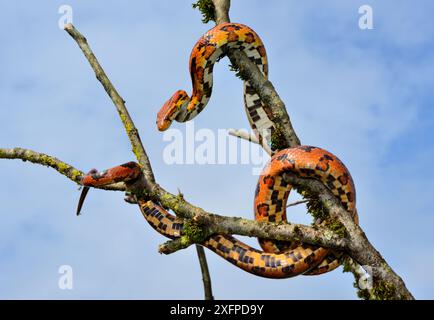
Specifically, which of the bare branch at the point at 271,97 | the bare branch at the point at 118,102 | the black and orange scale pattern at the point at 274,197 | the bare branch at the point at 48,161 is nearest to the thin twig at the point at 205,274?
the black and orange scale pattern at the point at 274,197

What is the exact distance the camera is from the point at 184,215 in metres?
8.04

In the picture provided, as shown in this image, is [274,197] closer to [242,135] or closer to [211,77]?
[211,77]

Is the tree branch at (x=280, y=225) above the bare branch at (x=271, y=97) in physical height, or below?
below

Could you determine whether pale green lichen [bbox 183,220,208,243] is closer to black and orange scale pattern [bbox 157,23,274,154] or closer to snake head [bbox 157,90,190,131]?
black and orange scale pattern [bbox 157,23,274,154]

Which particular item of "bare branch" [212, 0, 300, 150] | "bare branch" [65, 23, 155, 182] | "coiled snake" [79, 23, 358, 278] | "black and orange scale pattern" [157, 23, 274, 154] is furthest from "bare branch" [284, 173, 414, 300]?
"bare branch" [65, 23, 155, 182]

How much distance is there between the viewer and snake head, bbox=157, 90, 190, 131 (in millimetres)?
10117

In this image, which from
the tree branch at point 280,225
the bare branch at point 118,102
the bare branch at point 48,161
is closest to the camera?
the tree branch at point 280,225

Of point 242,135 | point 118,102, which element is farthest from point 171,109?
point 242,135

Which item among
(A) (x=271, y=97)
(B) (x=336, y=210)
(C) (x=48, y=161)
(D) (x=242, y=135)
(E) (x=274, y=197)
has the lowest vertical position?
(B) (x=336, y=210)

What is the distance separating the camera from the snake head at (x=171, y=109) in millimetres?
10117

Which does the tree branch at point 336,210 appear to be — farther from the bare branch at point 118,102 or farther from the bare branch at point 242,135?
the bare branch at point 118,102

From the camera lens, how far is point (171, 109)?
10.1 m
